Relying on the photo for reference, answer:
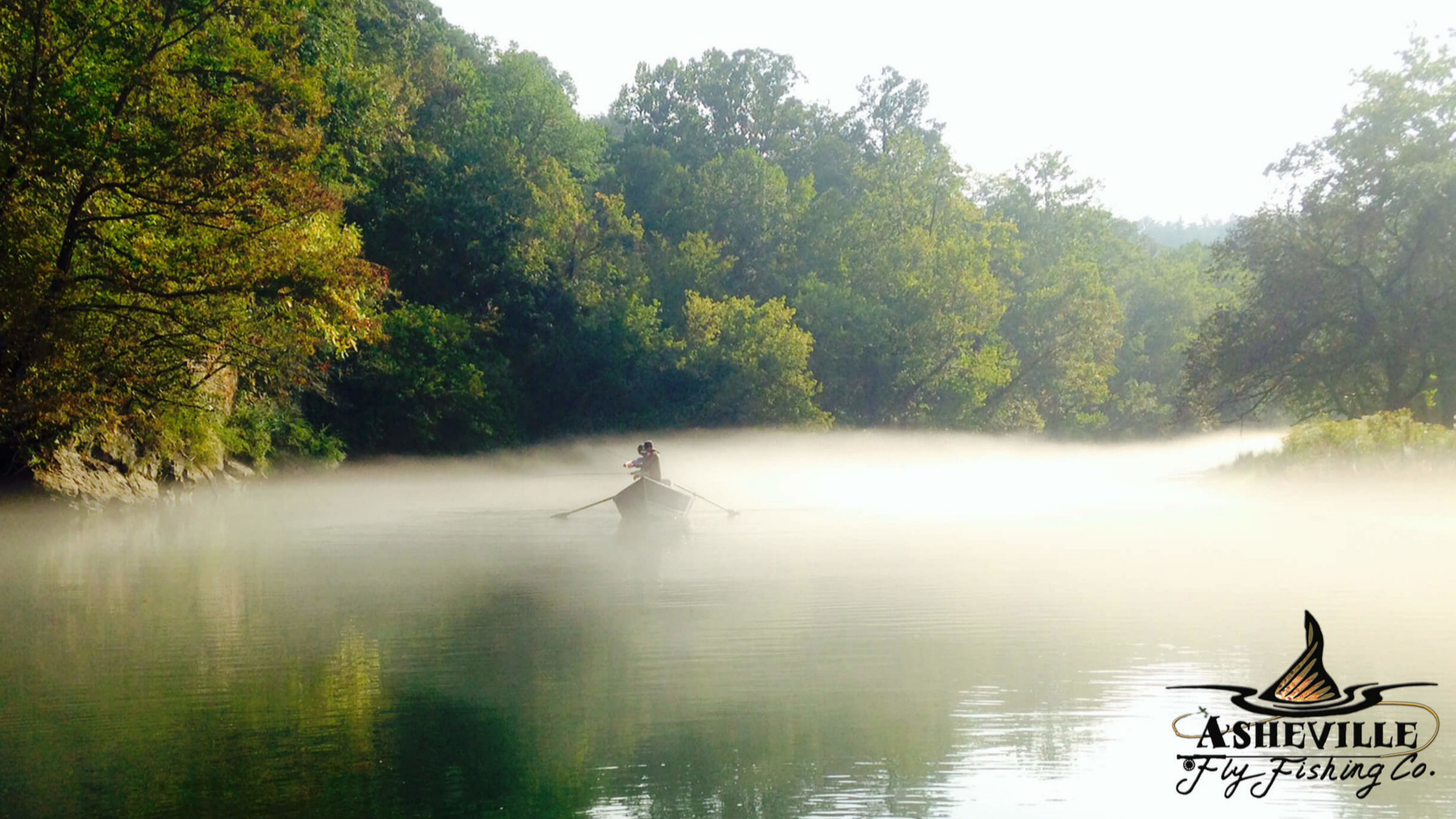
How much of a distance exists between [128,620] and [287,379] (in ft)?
93.9

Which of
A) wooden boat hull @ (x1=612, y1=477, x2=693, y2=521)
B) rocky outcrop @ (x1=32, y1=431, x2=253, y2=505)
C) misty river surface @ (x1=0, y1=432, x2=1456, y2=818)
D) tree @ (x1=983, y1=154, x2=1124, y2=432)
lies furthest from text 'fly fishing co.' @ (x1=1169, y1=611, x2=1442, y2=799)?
tree @ (x1=983, y1=154, x2=1124, y2=432)

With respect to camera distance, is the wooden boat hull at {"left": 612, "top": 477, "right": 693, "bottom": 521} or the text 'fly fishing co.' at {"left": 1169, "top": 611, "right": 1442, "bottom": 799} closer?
the text 'fly fishing co.' at {"left": 1169, "top": 611, "right": 1442, "bottom": 799}

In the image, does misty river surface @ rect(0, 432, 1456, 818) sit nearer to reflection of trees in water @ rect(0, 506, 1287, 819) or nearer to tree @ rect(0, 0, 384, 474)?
reflection of trees in water @ rect(0, 506, 1287, 819)

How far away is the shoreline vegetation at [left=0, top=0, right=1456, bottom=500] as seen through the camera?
27.0 metres

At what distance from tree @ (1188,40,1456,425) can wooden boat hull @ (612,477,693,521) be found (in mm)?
23812

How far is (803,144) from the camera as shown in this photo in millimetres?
85812

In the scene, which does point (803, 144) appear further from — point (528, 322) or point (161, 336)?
point (161, 336)

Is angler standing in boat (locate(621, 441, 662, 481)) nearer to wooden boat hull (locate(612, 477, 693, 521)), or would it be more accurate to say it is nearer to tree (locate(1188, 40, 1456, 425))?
wooden boat hull (locate(612, 477, 693, 521))

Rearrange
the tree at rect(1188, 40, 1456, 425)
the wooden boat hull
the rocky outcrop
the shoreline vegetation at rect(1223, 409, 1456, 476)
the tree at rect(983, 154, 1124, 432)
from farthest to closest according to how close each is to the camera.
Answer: the tree at rect(983, 154, 1124, 432)
the tree at rect(1188, 40, 1456, 425)
the shoreline vegetation at rect(1223, 409, 1456, 476)
the rocky outcrop
the wooden boat hull

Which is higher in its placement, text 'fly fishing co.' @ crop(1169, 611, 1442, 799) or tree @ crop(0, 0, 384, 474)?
tree @ crop(0, 0, 384, 474)

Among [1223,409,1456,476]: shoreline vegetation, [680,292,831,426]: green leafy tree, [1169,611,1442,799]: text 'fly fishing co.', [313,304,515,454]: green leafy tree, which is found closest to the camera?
[1169,611,1442,799]: text 'fly fishing co.'

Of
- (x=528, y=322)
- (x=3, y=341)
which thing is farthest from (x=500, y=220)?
(x=3, y=341)

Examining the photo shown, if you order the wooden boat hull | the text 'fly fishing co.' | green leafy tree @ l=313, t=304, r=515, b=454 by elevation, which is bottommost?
the text 'fly fishing co.'

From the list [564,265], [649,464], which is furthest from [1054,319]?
[649,464]
